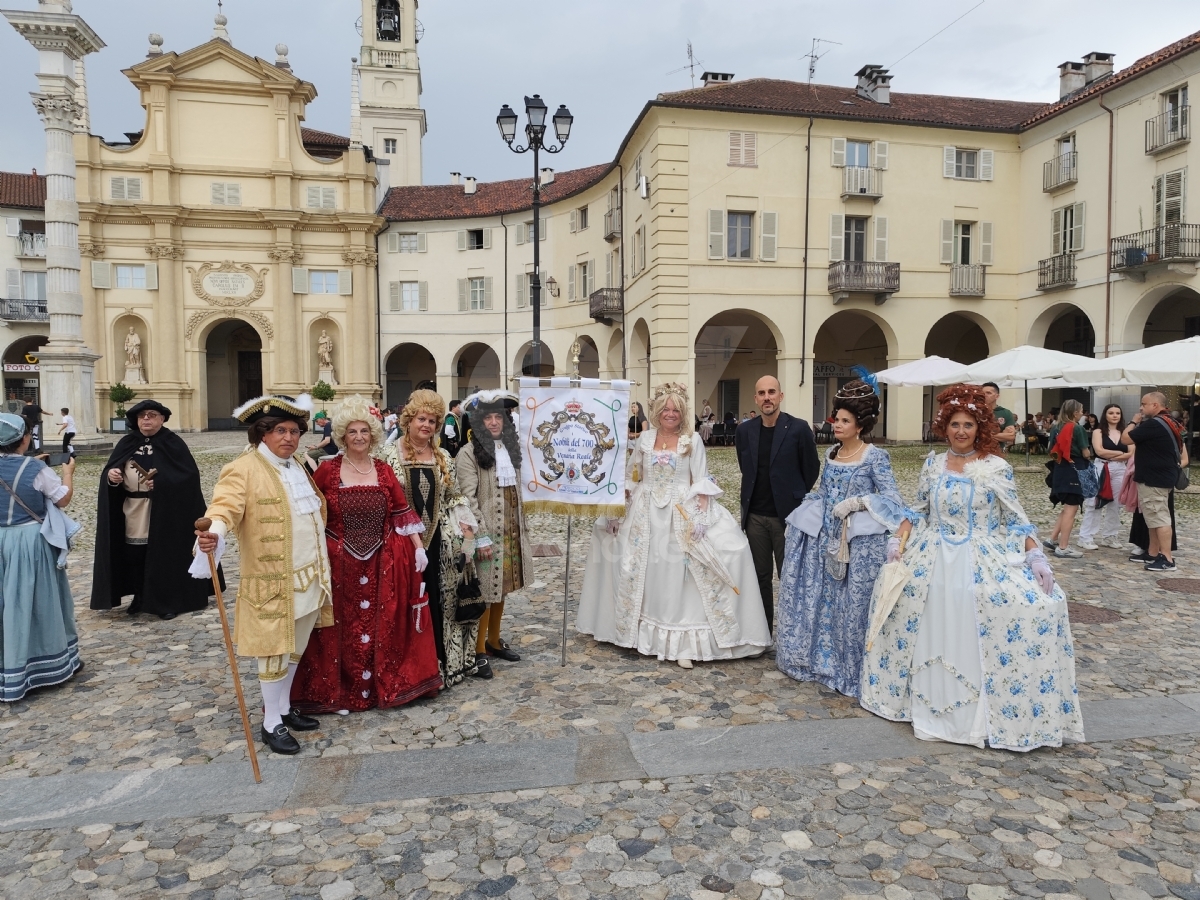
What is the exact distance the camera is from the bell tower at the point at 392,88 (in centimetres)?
4666

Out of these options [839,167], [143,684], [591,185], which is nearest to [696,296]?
[839,167]

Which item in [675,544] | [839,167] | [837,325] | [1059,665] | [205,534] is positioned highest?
[839,167]

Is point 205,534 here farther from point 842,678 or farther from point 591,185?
point 591,185

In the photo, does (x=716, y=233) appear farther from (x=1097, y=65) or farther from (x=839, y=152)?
(x=1097, y=65)

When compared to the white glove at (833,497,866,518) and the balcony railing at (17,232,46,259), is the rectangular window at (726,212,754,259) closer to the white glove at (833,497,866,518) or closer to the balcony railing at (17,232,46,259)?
the white glove at (833,497,866,518)

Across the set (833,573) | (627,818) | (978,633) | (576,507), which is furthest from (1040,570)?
(576,507)

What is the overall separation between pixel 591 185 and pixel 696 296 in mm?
9645

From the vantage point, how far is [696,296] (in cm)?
2403

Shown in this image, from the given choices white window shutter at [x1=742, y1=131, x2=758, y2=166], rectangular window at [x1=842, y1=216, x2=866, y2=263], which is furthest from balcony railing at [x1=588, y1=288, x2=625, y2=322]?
rectangular window at [x1=842, y1=216, x2=866, y2=263]

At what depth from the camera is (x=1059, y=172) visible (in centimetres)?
2350

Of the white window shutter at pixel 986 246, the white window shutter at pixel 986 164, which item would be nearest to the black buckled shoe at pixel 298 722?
the white window shutter at pixel 986 246

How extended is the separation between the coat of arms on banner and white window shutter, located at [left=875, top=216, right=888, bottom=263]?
878 inches

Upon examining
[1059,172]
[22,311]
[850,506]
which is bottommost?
[850,506]

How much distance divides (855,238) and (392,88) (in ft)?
110
